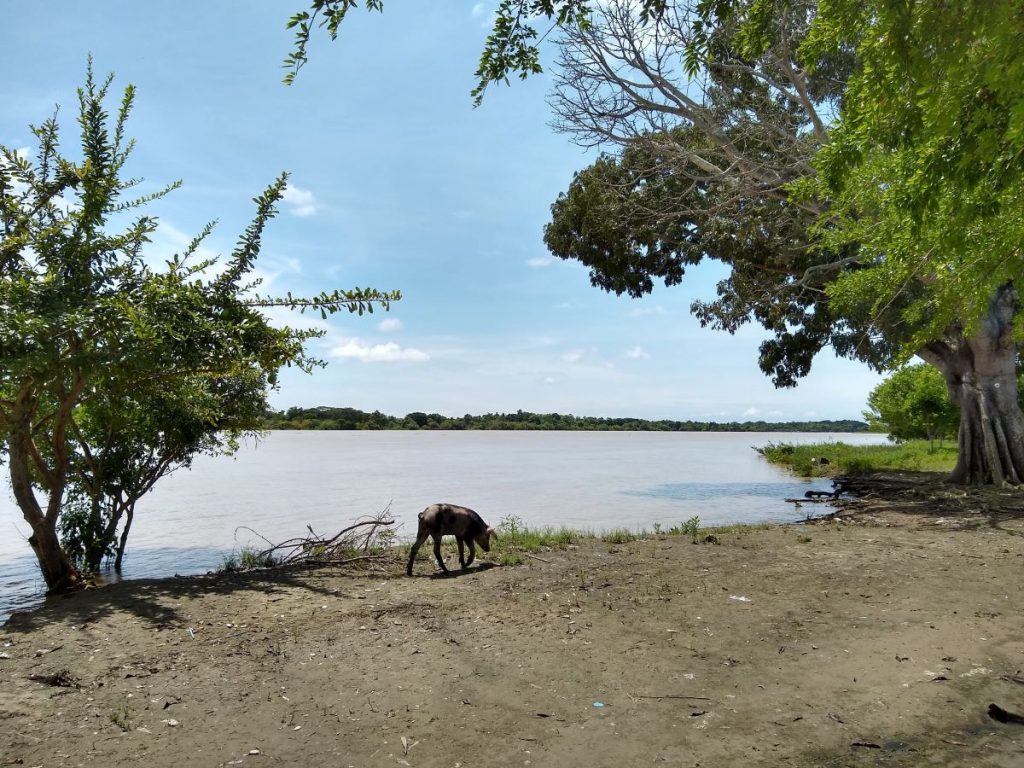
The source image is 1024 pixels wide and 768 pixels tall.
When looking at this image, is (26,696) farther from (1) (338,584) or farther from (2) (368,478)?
(2) (368,478)

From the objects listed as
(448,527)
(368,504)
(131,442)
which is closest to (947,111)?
(448,527)

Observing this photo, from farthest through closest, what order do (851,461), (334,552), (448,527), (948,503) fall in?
(851,461)
(948,503)
(334,552)
(448,527)

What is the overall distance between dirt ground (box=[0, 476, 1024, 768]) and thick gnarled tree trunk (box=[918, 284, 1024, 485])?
10.6 meters

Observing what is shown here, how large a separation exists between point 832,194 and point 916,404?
38.9m

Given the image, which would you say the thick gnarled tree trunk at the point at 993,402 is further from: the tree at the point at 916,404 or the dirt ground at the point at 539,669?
the tree at the point at 916,404

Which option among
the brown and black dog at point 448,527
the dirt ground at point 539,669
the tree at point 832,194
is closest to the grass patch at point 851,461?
the tree at point 832,194

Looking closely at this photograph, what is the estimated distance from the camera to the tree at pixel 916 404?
39.8 metres

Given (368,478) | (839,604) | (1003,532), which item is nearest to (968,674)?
(839,604)

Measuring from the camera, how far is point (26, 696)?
5051 mm

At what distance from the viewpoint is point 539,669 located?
546cm

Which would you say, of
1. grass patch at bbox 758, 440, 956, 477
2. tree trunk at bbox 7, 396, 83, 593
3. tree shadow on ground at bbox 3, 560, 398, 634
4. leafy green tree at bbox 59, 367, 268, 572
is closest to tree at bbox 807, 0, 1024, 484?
tree shadow on ground at bbox 3, 560, 398, 634

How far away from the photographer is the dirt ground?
414 cm

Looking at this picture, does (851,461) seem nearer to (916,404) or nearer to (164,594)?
(916,404)

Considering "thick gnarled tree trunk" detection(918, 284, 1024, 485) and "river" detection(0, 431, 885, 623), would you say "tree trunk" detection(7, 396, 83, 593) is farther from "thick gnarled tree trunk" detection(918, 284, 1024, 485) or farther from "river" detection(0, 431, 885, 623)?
"thick gnarled tree trunk" detection(918, 284, 1024, 485)
